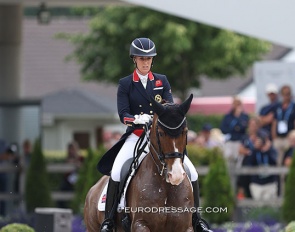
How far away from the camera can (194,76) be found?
132ft

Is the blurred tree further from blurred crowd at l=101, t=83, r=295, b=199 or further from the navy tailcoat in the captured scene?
the navy tailcoat

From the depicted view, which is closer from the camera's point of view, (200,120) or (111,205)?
(111,205)

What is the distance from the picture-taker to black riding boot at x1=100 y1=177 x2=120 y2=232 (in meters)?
10.5

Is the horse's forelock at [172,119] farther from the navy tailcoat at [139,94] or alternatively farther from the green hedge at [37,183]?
the green hedge at [37,183]

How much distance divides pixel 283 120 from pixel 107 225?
9.51m

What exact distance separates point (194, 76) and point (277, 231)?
23.8 meters

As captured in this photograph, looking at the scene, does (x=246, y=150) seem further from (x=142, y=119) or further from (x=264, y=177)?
(x=142, y=119)

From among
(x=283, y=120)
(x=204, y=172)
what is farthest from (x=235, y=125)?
(x=283, y=120)

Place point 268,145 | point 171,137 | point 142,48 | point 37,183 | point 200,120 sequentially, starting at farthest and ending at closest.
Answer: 1. point 200,120
2. point 37,183
3. point 268,145
4. point 142,48
5. point 171,137

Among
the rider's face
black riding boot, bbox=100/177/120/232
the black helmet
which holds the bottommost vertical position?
black riding boot, bbox=100/177/120/232

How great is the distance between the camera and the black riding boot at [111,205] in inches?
413

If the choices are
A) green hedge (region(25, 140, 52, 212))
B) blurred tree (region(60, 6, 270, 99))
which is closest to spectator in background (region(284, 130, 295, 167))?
green hedge (region(25, 140, 52, 212))

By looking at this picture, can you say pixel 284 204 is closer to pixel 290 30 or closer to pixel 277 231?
pixel 277 231

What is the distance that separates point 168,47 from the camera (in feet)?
123
